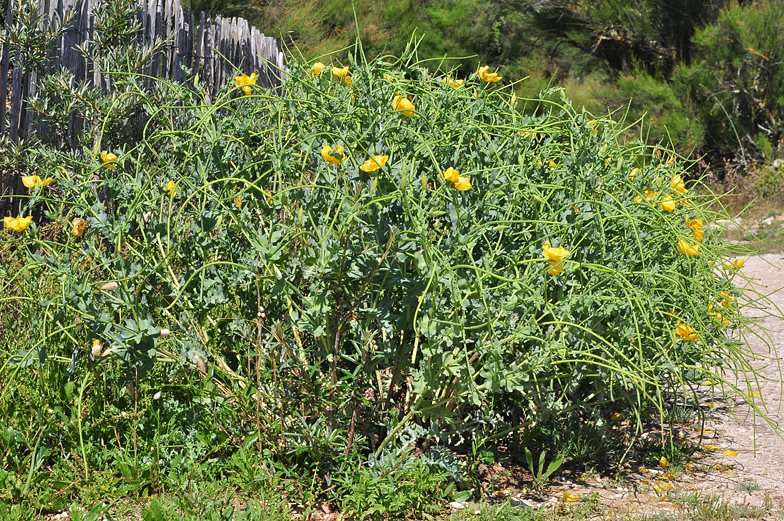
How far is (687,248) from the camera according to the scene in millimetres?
1977

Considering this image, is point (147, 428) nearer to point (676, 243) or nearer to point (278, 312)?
point (278, 312)

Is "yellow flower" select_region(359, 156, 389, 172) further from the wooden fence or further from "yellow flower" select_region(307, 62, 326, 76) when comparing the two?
the wooden fence

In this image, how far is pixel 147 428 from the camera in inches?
88.3

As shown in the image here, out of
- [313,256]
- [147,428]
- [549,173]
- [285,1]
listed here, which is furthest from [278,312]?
[285,1]

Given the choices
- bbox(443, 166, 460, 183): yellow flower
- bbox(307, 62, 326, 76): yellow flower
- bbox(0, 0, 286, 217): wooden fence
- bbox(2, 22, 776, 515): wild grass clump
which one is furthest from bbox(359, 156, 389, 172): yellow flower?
bbox(0, 0, 286, 217): wooden fence

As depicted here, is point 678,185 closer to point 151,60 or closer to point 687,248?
point 687,248

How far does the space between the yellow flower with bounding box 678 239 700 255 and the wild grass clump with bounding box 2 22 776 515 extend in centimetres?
1

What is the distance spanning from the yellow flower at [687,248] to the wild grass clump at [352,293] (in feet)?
0.05

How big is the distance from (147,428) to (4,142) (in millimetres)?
1801

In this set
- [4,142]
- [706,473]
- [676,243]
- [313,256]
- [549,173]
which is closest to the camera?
[313,256]

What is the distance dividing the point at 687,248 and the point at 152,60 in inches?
108

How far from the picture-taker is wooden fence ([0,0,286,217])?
3.38 m

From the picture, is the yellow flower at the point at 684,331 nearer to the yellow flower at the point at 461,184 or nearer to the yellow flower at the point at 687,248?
the yellow flower at the point at 687,248

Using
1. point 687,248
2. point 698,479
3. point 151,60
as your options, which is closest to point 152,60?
point 151,60
